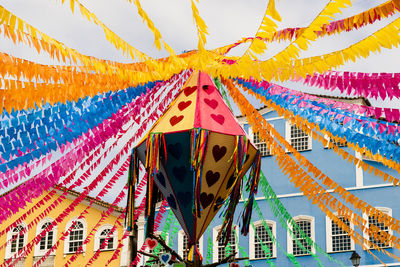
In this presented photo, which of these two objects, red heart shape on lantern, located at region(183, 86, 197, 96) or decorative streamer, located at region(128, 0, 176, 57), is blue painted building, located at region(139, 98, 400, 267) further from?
decorative streamer, located at region(128, 0, 176, 57)

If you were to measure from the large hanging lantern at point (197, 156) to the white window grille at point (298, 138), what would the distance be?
1237 centimetres

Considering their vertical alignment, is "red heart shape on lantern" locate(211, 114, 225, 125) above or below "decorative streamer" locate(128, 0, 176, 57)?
below

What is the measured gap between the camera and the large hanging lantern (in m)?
5.91

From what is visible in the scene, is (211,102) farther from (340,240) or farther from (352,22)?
(340,240)

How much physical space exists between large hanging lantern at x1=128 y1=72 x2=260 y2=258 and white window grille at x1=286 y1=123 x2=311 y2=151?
40.6 feet

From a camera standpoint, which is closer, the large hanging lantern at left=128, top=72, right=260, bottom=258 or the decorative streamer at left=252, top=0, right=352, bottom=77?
the decorative streamer at left=252, top=0, right=352, bottom=77

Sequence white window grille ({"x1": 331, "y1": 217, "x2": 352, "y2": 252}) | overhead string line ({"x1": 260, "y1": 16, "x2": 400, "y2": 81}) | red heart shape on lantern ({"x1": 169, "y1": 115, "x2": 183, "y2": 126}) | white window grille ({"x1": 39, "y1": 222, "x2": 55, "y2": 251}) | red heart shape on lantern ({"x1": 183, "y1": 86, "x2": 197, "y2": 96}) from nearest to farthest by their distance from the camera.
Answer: overhead string line ({"x1": 260, "y1": 16, "x2": 400, "y2": 81}), red heart shape on lantern ({"x1": 169, "y1": 115, "x2": 183, "y2": 126}), red heart shape on lantern ({"x1": 183, "y1": 86, "x2": 197, "y2": 96}), white window grille ({"x1": 331, "y1": 217, "x2": 352, "y2": 252}), white window grille ({"x1": 39, "y1": 222, "x2": 55, "y2": 251})

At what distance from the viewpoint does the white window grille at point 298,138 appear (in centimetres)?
1873

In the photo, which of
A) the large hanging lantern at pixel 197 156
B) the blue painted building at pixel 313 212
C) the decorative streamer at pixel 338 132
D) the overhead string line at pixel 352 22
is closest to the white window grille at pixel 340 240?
the blue painted building at pixel 313 212

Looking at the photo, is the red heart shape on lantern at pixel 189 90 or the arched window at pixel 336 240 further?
the arched window at pixel 336 240

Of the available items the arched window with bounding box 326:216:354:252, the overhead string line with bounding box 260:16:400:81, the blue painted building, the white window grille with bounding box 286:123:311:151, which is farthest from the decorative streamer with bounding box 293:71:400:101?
the white window grille with bounding box 286:123:311:151

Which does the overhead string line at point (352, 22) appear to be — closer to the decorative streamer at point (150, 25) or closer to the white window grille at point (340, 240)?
the decorative streamer at point (150, 25)

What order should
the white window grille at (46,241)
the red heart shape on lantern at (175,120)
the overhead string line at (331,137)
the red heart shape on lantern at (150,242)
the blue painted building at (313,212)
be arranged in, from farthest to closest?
the white window grille at (46,241), the blue painted building at (313,212), the red heart shape on lantern at (150,242), the red heart shape on lantern at (175,120), the overhead string line at (331,137)

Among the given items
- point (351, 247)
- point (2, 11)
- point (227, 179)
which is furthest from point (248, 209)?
point (351, 247)
